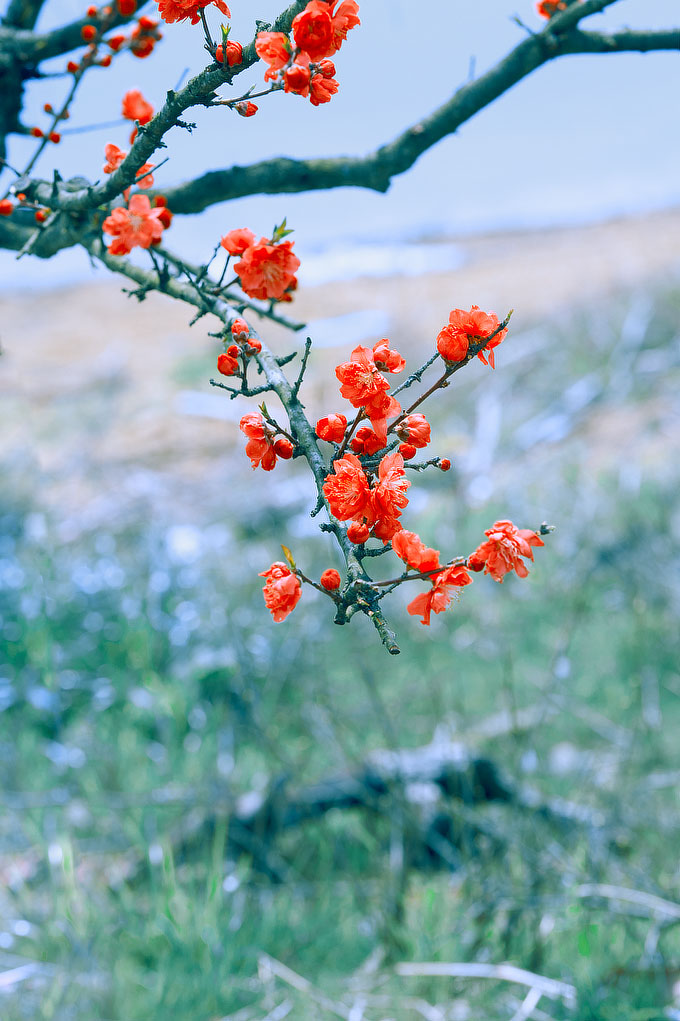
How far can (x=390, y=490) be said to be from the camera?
2.49ft

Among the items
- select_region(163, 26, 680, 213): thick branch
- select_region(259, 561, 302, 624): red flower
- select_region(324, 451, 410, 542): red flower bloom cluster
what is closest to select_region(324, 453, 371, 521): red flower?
select_region(324, 451, 410, 542): red flower bloom cluster

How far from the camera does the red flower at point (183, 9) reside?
848 mm

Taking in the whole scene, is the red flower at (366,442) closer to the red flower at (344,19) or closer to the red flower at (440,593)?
the red flower at (440,593)

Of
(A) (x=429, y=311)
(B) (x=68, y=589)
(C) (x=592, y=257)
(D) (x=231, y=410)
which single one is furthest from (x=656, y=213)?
(B) (x=68, y=589)

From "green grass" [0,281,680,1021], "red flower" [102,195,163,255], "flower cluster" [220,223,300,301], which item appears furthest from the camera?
"green grass" [0,281,680,1021]

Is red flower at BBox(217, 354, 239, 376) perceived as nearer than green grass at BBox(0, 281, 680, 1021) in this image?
Yes

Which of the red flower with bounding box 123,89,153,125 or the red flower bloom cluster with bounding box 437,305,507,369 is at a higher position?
the red flower with bounding box 123,89,153,125

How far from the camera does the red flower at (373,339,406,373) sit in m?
0.85

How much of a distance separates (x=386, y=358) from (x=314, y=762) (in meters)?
3.14

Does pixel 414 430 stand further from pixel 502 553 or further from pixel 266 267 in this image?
pixel 266 267

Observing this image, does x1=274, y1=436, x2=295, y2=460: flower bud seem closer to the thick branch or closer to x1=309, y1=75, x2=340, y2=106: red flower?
x1=309, y1=75, x2=340, y2=106: red flower

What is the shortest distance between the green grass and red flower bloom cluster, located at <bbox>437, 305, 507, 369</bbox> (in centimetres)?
175

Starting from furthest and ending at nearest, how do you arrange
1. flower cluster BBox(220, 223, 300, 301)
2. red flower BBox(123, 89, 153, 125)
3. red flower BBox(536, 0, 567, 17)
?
red flower BBox(536, 0, 567, 17), red flower BBox(123, 89, 153, 125), flower cluster BBox(220, 223, 300, 301)

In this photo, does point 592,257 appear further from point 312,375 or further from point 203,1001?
point 203,1001
